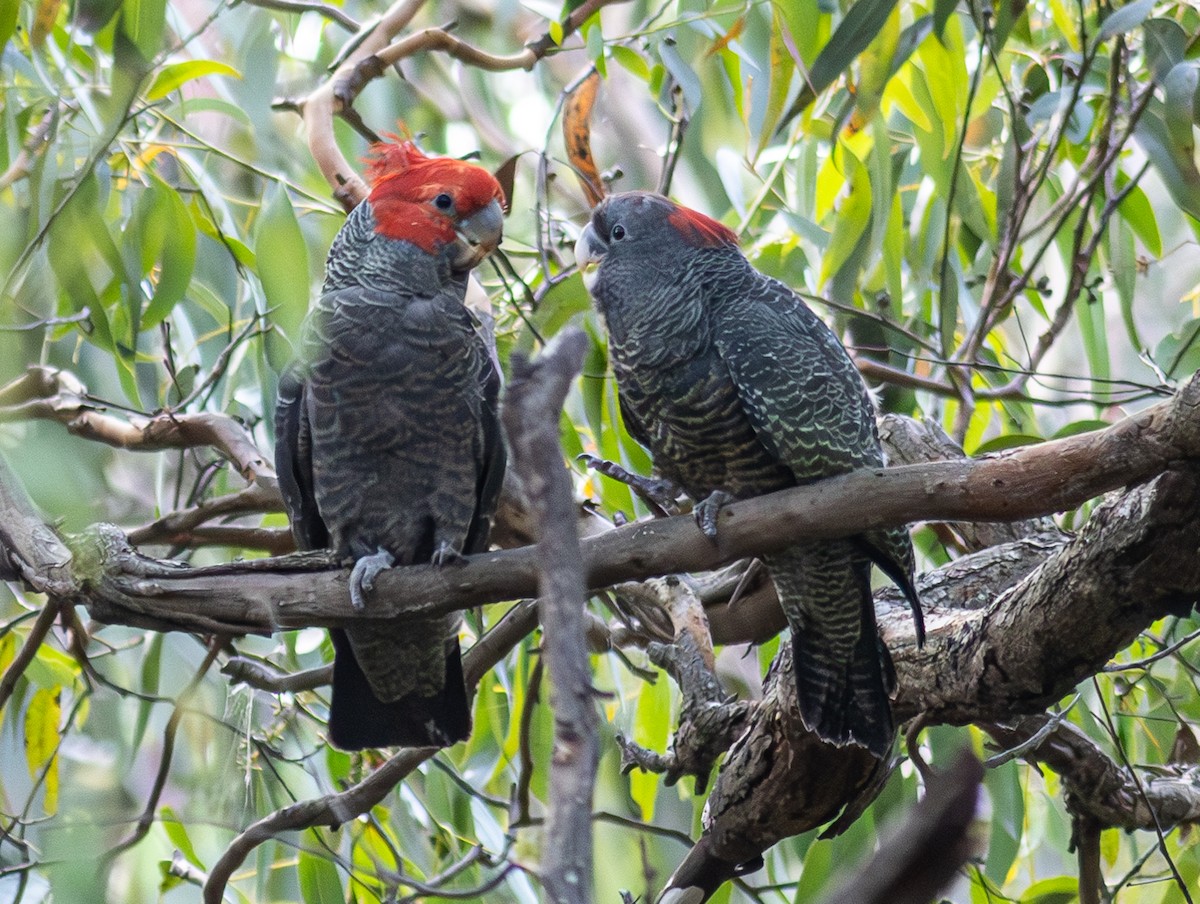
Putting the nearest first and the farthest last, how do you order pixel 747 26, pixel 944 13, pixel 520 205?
1. pixel 944 13
2. pixel 747 26
3. pixel 520 205

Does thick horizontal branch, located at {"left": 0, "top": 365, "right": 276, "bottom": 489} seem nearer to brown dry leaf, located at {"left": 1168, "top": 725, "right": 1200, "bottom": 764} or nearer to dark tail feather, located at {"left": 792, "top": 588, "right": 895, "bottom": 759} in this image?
dark tail feather, located at {"left": 792, "top": 588, "right": 895, "bottom": 759}

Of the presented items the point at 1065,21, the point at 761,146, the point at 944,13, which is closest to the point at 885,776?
the point at 761,146

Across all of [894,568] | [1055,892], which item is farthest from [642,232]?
[1055,892]

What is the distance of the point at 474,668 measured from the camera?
2.13 meters

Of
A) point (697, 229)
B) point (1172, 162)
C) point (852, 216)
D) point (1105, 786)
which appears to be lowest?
point (1105, 786)

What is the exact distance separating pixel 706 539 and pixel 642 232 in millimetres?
700

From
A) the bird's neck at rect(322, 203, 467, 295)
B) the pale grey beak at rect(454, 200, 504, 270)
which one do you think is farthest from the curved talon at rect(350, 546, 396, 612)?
the pale grey beak at rect(454, 200, 504, 270)

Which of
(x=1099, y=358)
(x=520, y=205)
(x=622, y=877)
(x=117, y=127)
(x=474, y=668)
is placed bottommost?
(x=622, y=877)

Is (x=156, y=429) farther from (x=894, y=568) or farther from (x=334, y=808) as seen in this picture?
(x=894, y=568)

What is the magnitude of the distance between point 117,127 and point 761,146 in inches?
A: 38.9

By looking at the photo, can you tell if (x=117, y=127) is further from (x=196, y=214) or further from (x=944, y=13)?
(x=944, y=13)

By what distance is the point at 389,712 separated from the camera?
6.48 feet

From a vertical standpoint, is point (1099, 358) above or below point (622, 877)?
above

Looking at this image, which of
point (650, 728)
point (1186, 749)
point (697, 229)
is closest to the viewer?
point (697, 229)
